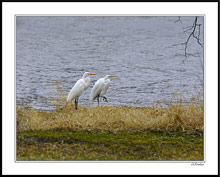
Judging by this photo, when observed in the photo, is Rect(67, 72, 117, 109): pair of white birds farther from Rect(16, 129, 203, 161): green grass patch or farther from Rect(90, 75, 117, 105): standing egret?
Rect(16, 129, 203, 161): green grass patch

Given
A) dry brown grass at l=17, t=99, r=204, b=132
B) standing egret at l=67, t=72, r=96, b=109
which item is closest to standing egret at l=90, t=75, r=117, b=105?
standing egret at l=67, t=72, r=96, b=109

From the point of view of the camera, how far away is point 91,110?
7.28m

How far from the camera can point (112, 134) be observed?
6.00m

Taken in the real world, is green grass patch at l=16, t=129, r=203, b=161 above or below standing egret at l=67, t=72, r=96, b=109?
below

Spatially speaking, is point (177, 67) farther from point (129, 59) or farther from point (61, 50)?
point (61, 50)

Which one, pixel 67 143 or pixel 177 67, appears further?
pixel 177 67

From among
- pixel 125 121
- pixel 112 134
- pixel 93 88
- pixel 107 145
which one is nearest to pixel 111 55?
pixel 93 88

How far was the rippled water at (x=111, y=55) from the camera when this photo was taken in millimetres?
9289

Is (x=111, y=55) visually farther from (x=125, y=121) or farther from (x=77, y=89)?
(x=125, y=121)

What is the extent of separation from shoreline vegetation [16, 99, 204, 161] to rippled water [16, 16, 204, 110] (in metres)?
1.98

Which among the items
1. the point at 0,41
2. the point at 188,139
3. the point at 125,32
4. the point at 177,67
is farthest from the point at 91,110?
the point at 125,32

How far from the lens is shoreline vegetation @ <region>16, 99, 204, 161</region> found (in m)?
5.14

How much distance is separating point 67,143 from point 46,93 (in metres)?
3.05

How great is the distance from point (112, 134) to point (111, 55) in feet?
17.9
